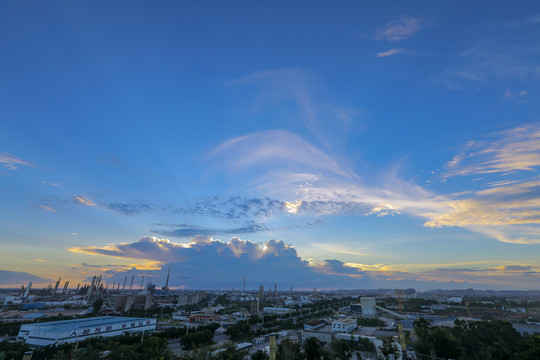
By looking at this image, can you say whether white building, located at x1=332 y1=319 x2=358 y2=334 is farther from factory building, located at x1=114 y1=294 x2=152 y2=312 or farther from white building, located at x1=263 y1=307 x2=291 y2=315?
factory building, located at x1=114 y1=294 x2=152 y2=312

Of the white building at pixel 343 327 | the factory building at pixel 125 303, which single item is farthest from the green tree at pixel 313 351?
the factory building at pixel 125 303

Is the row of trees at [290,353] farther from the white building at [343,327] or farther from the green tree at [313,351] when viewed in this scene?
the white building at [343,327]

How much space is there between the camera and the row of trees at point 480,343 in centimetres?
1988

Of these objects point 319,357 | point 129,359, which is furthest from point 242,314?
point 129,359

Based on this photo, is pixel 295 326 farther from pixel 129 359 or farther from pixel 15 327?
pixel 15 327

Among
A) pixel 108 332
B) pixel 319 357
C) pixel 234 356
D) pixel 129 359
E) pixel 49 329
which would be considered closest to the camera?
pixel 129 359

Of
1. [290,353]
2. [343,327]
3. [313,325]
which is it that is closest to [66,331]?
[290,353]

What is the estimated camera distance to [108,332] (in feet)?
124

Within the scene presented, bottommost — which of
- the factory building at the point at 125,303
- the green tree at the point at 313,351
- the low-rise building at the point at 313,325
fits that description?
the low-rise building at the point at 313,325

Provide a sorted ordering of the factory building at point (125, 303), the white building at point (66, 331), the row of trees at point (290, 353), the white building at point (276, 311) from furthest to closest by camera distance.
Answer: the white building at point (276, 311)
the factory building at point (125, 303)
the white building at point (66, 331)
the row of trees at point (290, 353)

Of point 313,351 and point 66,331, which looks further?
point 66,331

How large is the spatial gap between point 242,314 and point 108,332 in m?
36.3

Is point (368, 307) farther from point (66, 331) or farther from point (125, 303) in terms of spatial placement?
point (125, 303)

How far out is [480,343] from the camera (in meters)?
26.6
